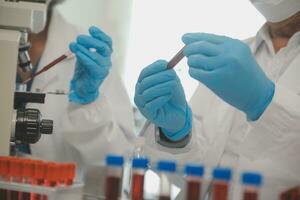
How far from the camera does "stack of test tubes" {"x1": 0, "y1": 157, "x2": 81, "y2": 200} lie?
71cm

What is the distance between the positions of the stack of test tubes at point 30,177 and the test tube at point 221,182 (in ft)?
0.91

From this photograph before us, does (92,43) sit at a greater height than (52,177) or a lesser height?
greater

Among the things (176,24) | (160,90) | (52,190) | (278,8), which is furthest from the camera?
(176,24)

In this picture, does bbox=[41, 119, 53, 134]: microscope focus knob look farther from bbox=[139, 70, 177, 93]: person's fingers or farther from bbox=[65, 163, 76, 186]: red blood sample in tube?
bbox=[139, 70, 177, 93]: person's fingers

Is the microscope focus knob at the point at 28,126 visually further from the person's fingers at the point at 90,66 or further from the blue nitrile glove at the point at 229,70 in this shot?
the person's fingers at the point at 90,66

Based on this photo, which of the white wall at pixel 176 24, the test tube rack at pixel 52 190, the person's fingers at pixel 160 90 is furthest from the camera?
the white wall at pixel 176 24

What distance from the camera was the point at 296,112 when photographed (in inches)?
39.1

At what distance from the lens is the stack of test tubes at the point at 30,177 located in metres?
0.71

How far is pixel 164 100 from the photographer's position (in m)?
1.10

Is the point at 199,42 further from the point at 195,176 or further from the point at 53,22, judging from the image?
the point at 53,22

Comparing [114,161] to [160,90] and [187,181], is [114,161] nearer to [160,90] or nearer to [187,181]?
[187,181]

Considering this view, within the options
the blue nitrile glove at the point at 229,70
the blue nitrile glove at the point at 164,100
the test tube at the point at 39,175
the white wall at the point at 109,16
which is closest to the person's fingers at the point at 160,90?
the blue nitrile glove at the point at 164,100

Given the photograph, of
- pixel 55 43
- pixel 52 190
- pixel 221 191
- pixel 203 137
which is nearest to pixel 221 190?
pixel 221 191

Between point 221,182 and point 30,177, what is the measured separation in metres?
0.36
